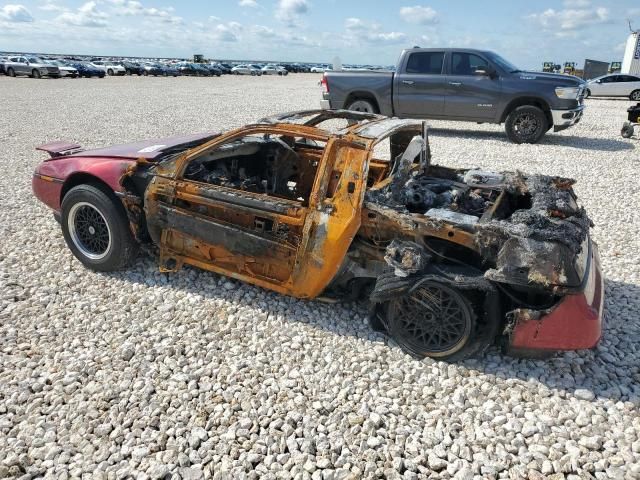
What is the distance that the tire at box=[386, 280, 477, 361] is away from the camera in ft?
10.4

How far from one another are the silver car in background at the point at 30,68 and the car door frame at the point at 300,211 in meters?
35.8

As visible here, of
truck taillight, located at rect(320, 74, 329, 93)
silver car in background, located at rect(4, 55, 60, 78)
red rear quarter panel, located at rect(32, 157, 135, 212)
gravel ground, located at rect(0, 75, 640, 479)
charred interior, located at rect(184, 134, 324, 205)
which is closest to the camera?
gravel ground, located at rect(0, 75, 640, 479)

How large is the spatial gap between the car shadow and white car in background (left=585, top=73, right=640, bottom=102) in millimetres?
21642

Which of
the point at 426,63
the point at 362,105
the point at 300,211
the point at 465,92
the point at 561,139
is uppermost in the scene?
the point at 426,63

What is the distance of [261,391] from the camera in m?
3.05

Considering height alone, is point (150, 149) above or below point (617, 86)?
below

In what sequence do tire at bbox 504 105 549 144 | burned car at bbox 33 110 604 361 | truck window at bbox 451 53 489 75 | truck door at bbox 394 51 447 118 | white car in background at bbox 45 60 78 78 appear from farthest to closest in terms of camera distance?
white car in background at bbox 45 60 78 78, truck door at bbox 394 51 447 118, truck window at bbox 451 53 489 75, tire at bbox 504 105 549 144, burned car at bbox 33 110 604 361

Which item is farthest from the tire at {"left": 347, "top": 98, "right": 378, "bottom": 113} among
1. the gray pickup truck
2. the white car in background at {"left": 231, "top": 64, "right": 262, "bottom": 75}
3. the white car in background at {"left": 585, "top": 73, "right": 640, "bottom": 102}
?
the white car in background at {"left": 231, "top": 64, "right": 262, "bottom": 75}

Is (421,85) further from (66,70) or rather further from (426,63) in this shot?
(66,70)

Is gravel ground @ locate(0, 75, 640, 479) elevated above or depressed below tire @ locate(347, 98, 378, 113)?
below

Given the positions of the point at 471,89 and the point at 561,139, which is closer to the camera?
the point at 471,89

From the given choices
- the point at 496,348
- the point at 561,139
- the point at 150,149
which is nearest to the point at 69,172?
the point at 150,149

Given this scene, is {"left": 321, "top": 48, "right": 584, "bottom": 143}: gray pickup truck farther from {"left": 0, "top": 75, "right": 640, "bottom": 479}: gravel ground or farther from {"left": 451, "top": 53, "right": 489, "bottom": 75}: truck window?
{"left": 0, "top": 75, "right": 640, "bottom": 479}: gravel ground

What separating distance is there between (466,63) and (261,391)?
989cm
